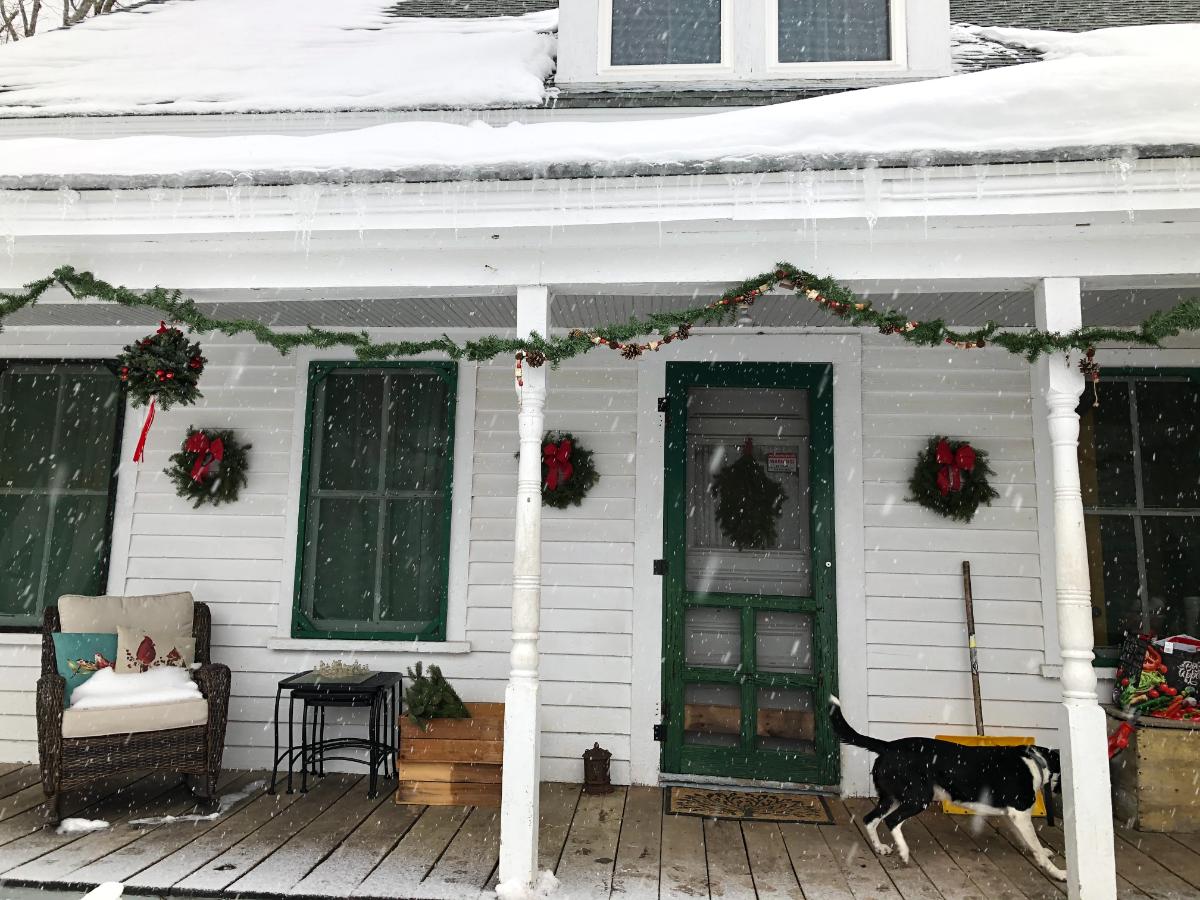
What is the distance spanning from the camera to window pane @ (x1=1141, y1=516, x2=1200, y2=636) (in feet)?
14.1

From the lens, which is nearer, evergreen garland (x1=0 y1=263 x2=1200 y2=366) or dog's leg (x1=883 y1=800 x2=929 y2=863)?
evergreen garland (x1=0 y1=263 x2=1200 y2=366)

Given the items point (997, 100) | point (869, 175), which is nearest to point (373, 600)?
point (869, 175)

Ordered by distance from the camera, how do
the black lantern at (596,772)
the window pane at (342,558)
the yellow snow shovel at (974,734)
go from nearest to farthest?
the yellow snow shovel at (974,734) → the black lantern at (596,772) → the window pane at (342,558)

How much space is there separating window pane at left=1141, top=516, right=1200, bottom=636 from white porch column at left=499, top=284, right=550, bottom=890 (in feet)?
11.1

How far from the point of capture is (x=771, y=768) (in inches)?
170

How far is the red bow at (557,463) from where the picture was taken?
4434mm

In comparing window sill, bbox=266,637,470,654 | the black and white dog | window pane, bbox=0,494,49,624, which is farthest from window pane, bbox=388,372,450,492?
the black and white dog

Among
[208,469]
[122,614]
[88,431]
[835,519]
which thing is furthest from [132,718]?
[835,519]

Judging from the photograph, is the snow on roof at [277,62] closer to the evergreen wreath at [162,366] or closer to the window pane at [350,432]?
the window pane at [350,432]

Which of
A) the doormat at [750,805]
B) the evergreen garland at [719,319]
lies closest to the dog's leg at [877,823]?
the doormat at [750,805]

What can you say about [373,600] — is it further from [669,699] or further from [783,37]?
[783,37]

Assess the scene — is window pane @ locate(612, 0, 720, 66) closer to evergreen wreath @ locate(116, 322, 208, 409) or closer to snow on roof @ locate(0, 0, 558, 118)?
snow on roof @ locate(0, 0, 558, 118)

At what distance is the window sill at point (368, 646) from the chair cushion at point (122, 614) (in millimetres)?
510

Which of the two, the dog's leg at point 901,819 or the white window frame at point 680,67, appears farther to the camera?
the white window frame at point 680,67
